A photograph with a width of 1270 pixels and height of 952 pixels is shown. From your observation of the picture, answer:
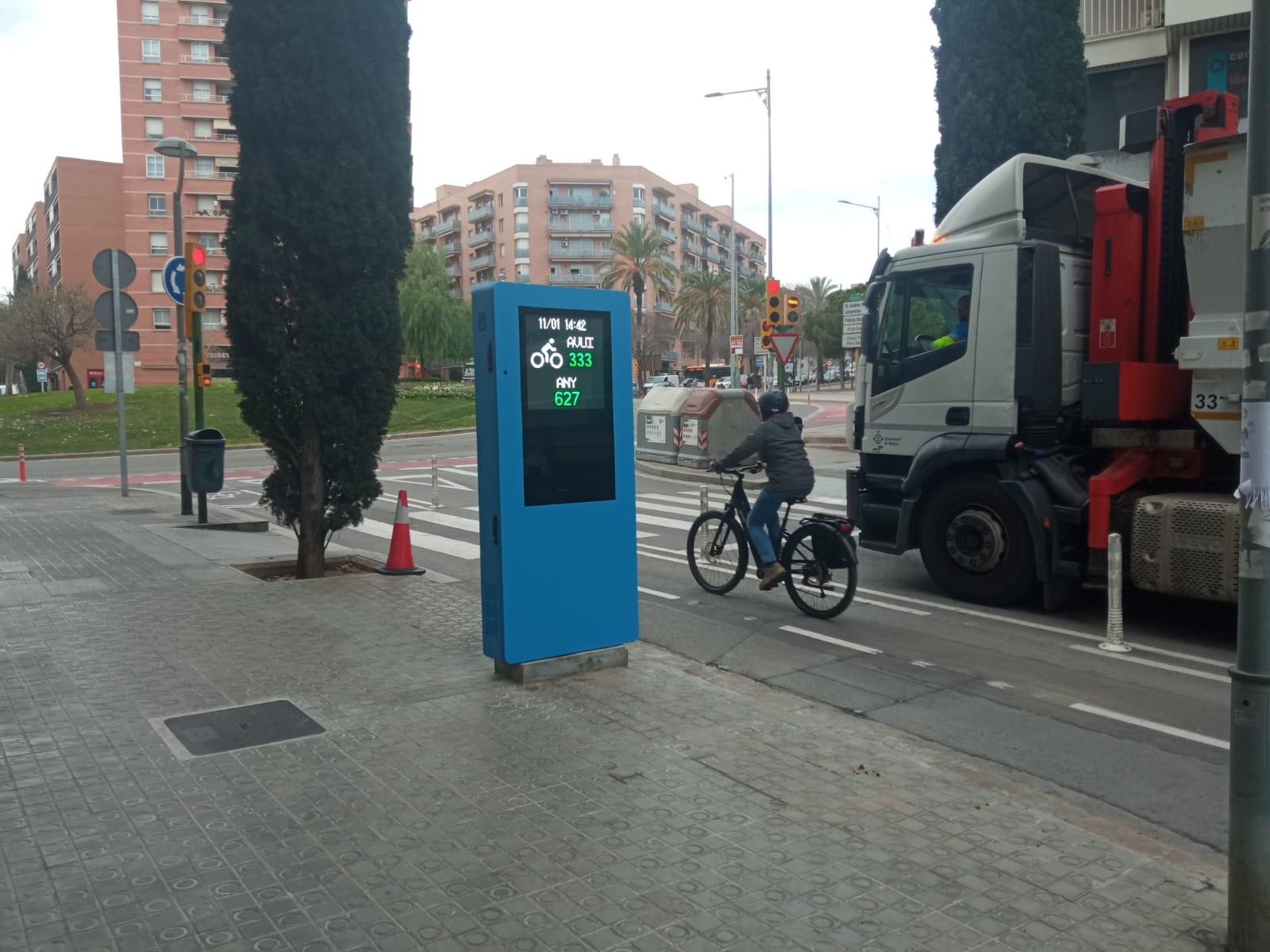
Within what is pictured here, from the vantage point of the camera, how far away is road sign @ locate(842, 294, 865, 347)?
1047cm

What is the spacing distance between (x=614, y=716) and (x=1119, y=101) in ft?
73.7

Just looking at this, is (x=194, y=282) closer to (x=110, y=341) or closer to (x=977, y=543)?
(x=110, y=341)

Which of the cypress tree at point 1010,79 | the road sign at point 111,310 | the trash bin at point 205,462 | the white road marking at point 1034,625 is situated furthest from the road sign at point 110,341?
the cypress tree at point 1010,79

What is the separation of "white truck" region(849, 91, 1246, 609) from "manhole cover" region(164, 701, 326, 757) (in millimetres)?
6011

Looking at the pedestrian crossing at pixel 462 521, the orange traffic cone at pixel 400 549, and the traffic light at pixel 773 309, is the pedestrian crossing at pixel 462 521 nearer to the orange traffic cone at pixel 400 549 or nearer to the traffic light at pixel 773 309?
the orange traffic cone at pixel 400 549

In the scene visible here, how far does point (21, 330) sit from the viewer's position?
41.2 metres

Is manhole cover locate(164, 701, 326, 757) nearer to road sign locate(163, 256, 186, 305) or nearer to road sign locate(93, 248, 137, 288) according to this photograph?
road sign locate(163, 256, 186, 305)

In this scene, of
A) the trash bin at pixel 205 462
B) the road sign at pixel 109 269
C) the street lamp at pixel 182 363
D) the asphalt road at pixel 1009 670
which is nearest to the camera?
the asphalt road at pixel 1009 670

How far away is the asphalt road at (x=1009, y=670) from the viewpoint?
5.26m

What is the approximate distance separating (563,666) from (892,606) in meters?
3.90

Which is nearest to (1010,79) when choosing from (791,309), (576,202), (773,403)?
(791,309)

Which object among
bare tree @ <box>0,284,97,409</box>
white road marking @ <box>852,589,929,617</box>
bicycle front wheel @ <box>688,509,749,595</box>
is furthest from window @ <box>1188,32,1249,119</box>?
bare tree @ <box>0,284,97,409</box>

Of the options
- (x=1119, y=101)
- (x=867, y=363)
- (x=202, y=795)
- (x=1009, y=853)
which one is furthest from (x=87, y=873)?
(x=1119, y=101)

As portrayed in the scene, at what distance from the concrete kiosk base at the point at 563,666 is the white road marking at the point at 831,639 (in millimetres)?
1886
